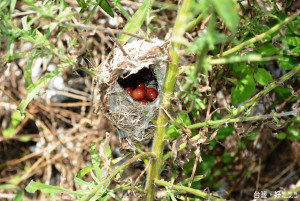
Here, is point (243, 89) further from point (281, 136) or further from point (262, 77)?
point (281, 136)

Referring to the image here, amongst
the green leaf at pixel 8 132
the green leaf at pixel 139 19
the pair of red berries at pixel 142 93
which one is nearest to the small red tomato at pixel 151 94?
the pair of red berries at pixel 142 93

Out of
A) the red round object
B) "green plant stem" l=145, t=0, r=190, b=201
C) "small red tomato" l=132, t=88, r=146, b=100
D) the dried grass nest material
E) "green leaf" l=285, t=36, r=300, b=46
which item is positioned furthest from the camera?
the red round object

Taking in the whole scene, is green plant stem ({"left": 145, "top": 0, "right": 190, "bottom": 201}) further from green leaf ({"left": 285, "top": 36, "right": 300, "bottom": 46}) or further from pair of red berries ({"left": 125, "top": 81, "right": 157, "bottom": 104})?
green leaf ({"left": 285, "top": 36, "right": 300, "bottom": 46})

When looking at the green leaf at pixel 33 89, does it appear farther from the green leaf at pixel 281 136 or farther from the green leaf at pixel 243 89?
the green leaf at pixel 281 136

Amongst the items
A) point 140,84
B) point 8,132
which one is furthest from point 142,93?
point 8,132

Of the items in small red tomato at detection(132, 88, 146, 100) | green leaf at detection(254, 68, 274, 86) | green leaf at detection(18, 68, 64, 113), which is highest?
green leaf at detection(18, 68, 64, 113)

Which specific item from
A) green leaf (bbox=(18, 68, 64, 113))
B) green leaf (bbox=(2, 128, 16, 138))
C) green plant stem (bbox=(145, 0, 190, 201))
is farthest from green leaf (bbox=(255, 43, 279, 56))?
green leaf (bbox=(2, 128, 16, 138))
